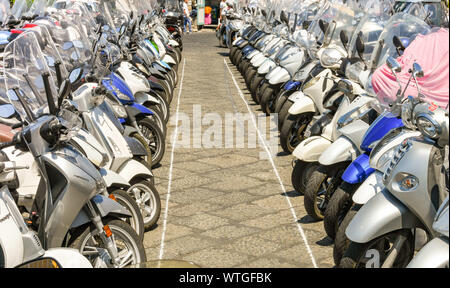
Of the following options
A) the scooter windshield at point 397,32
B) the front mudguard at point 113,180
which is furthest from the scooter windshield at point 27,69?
the scooter windshield at point 397,32

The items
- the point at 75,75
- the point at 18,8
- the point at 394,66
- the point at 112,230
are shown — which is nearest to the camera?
the point at 394,66

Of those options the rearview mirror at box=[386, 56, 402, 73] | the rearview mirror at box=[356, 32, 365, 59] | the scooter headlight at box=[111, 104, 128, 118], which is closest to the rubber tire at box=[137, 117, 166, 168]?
the scooter headlight at box=[111, 104, 128, 118]

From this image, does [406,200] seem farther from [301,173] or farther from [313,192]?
[301,173]

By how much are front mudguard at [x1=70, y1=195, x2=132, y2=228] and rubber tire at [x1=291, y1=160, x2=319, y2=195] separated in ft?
6.94

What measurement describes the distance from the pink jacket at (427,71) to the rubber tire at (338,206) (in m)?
0.60

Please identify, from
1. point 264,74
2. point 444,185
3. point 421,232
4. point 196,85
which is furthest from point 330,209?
point 196,85

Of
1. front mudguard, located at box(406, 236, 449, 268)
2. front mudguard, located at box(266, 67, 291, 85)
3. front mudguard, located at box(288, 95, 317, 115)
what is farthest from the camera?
front mudguard, located at box(266, 67, 291, 85)

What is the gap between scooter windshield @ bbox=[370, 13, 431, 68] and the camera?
412 centimetres

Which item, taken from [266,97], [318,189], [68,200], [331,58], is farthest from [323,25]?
[68,200]

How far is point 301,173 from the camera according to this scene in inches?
215

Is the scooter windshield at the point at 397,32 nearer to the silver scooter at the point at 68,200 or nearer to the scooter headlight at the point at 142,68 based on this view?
the silver scooter at the point at 68,200

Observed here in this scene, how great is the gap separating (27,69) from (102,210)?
1.04 m

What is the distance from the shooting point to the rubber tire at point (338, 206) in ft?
13.8

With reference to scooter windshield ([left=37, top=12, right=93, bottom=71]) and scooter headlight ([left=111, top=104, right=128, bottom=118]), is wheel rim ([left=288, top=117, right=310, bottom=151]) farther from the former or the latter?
scooter windshield ([left=37, top=12, right=93, bottom=71])
